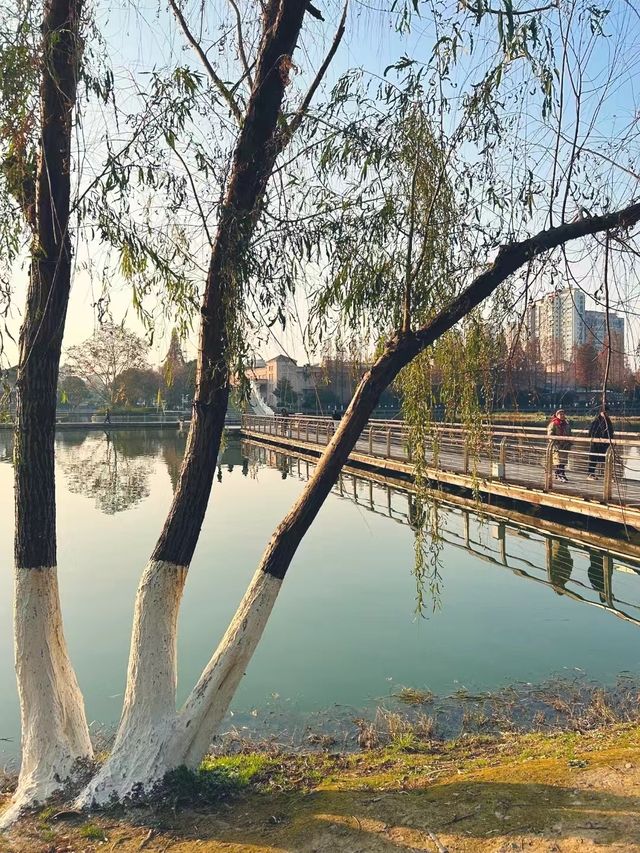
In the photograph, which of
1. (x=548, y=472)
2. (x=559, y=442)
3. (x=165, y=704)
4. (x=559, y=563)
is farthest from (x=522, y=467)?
(x=165, y=704)

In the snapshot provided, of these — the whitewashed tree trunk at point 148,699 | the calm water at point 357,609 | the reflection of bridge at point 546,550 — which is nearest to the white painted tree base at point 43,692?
the whitewashed tree trunk at point 148,699

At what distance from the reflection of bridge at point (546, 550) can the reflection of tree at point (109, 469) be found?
6.61 m

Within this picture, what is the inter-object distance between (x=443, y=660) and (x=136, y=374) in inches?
1826

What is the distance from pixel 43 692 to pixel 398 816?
194 cm

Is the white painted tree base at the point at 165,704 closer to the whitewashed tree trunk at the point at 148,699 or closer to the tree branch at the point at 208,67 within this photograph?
the whitewashed tree trunk at the point at 148,699

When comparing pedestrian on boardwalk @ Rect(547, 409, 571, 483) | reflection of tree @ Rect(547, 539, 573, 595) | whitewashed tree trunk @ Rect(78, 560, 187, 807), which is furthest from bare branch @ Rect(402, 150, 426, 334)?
pedestrian on boardwalk @ Rect(547, 409, 571, 483)

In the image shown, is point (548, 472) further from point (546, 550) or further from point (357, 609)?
point (357, 609)

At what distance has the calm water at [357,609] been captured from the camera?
6172 mm

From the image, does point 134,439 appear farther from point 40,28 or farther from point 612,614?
point 40,28

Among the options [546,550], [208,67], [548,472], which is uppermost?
[208,67]

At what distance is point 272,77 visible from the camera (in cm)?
333

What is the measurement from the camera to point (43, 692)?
3436 millimetres

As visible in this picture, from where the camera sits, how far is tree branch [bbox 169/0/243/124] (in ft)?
11.5

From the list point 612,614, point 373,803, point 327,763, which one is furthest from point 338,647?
point 373,803
